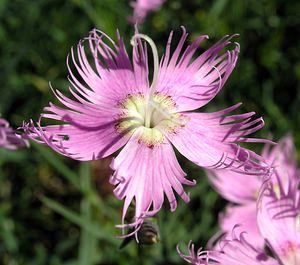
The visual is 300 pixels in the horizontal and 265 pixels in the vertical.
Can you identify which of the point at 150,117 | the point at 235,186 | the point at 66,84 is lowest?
the point at 235,186

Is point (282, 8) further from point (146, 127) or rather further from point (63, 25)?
point (146, 127)

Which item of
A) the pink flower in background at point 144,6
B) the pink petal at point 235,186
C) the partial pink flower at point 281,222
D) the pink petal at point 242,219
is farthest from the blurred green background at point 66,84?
the partial pink flower at point 281,222

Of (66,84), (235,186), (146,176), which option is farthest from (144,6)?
(146,176)

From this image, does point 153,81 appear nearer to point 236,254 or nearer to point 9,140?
point 9,140

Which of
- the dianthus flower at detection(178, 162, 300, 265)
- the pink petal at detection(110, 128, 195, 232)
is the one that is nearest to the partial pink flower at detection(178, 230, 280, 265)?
Answer: the dianthus flower at detection(178, 162, 300, 265)

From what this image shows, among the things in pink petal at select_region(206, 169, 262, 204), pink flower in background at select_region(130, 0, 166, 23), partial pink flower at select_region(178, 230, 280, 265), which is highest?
pink flower in background at select_region(130, 0, 166, 23)

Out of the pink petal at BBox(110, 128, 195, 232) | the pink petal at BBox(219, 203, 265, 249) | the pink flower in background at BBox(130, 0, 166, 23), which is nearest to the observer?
the pink petal at BBox(110, 128, 195, 232)

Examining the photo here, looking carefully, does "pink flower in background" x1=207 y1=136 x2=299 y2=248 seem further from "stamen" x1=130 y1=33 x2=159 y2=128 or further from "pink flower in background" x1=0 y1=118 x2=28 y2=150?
"pink flower in background" x1=0 y1=118 x2=28 y2=150
